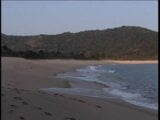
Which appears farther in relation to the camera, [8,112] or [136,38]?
[136,38]

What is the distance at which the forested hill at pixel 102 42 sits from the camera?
356ft

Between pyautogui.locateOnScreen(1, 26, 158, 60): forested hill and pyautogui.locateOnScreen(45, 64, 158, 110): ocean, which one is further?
pyautogui.locateOnScreen(1, 26, 158, 60): forested hill

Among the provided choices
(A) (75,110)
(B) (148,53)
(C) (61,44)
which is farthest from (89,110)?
(C) (61,44)

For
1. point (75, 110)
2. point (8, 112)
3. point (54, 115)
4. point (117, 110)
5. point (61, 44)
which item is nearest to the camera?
point (8, 112)

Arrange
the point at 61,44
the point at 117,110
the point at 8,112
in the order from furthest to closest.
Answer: the point at 61,44, the point at 117,110, the point at 8,112

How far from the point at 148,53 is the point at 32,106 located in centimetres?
9952

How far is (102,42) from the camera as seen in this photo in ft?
401

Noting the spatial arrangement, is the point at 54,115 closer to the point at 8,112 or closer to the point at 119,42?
the point at 8,112

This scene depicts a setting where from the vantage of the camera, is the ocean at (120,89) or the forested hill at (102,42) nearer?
the ocean at (120,89)

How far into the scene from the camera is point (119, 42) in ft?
396

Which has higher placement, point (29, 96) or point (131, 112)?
point (29, 96)

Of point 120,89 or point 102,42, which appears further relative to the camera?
point 102,42

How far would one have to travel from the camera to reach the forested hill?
108500mm

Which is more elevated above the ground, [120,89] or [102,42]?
[102,42]
